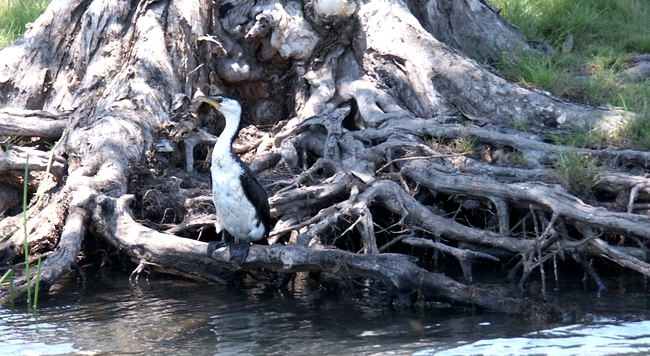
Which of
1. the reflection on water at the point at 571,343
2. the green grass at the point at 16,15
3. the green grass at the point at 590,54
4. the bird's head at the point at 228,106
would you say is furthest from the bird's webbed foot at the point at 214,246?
the green grass at the point at 16,15

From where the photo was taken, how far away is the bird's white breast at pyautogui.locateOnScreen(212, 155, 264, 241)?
18.6 feet

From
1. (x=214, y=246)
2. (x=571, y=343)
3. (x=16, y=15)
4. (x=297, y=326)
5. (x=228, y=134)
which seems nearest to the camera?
(x=571, y=343)

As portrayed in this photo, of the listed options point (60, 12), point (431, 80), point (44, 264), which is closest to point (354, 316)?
point (44, 264)

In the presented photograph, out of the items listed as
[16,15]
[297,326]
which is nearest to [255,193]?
[297,326]

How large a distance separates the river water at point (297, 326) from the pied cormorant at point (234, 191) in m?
0.51

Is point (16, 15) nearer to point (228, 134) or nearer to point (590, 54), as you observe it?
point (228, 134)

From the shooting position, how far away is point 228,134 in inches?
229

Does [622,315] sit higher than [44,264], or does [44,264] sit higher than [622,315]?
[44,264]

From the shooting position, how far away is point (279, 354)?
445 centimetres

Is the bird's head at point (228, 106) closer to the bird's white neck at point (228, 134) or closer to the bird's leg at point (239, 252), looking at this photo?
the bird's white neck at point (228, 134)

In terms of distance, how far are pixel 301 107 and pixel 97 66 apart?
6.38 ft

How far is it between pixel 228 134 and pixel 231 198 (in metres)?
0.48

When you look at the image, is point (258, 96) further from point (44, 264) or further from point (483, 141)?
point (44, 264)

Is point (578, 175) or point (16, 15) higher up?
point (16, 15)
